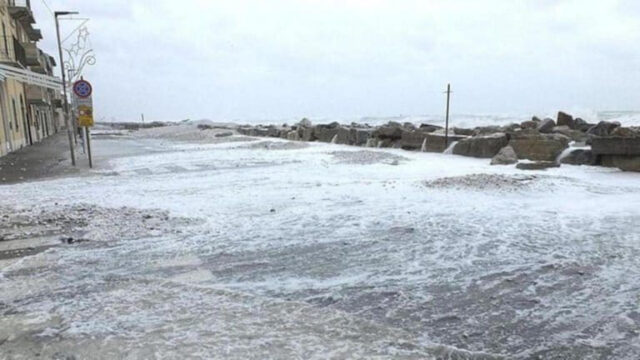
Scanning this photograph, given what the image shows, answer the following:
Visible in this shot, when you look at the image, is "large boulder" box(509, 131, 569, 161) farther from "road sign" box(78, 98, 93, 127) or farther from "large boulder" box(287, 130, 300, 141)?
"large boulder" box(287, 130, 300, 141)

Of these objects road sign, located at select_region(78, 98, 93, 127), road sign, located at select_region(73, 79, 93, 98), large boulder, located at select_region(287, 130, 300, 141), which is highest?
road sign, located at select_region(73, 79, 93, 98)

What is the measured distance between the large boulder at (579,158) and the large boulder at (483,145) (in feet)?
7.71

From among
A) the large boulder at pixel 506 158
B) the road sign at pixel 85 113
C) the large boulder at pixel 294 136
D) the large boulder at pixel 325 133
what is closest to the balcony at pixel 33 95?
the large boulder at pixel 294 136

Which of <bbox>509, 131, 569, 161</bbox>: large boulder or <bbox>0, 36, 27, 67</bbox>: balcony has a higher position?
<bbox>0, 36, 27, 67</bbox>: balcony

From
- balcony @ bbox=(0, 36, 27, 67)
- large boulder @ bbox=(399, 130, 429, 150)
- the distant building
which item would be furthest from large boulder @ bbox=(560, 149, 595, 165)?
balcony @ bbox=(0, 36, 27, 67)

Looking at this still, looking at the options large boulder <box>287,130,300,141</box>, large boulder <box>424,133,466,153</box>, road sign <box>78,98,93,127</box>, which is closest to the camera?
road sign <box>78,98,93,127</box>

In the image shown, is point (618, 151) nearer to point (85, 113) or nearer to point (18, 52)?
point (85, 113)

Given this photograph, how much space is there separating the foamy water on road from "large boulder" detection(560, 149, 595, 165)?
5219 millimetres

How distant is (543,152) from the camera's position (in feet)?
46.9

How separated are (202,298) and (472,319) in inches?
87.3

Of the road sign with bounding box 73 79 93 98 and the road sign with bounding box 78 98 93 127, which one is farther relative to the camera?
the road sign with bounding box 78 98 93 127

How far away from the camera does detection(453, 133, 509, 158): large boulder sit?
1603 cm

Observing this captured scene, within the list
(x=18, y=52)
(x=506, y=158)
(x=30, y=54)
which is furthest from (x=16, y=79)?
(x=506, y=158)

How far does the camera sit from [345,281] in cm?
454
